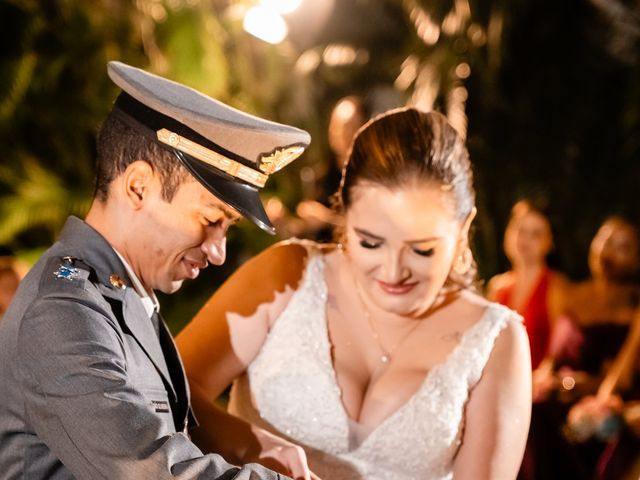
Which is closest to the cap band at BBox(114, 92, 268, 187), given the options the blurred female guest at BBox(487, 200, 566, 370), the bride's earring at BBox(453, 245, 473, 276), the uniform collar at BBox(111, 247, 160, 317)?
the uniform collar at BBox(111, 247, 160, 317)

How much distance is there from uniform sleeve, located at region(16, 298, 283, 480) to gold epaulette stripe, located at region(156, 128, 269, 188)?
0.40 meters

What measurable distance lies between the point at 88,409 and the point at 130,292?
338 millimetres

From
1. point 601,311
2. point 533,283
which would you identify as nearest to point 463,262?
point 601,311

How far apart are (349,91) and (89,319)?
26.8 feet

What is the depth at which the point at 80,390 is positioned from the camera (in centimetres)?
143

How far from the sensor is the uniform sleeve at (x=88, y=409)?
4.69ft

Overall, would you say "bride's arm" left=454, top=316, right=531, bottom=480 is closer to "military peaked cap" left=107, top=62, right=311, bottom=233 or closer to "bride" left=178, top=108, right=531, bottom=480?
"bride" left=178, top=108, right=531, bottom=480

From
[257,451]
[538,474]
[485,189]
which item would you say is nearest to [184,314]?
[538,474]

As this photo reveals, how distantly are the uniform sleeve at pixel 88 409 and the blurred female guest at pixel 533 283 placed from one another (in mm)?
4360

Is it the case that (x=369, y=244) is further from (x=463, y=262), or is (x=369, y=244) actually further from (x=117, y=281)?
(x=117, y=281)

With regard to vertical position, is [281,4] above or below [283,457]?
above

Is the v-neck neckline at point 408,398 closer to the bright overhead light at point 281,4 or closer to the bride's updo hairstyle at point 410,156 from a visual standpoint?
the bride's updo hairstyle at point 410,156

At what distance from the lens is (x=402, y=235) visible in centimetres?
238

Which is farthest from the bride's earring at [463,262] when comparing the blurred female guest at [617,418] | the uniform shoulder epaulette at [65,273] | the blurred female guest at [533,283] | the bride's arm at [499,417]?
the blurred female guest at [533,283]
